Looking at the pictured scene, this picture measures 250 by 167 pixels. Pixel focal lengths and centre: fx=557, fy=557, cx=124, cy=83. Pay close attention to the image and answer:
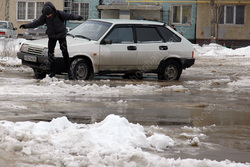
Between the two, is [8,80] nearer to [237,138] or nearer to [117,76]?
[117,76]

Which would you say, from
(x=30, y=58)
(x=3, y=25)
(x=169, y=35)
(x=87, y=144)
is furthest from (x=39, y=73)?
(x=3, y=25)

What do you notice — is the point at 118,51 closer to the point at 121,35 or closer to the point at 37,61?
the point at 121,35

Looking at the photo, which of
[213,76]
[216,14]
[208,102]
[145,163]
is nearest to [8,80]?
[208,102]

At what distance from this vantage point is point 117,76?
1526 centimetres

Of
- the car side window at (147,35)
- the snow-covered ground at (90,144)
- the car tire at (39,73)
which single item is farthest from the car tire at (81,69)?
the snow-covered ground at (90,144)

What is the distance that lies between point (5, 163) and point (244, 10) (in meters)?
40.1

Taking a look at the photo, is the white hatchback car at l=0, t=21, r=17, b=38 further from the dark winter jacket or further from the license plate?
the dark winter jacket

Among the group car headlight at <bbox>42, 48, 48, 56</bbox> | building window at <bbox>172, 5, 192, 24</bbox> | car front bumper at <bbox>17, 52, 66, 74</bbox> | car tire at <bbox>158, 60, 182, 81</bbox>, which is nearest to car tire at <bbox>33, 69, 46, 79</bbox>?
car front bumper at <bbox>17, 52, 66, 74</bbox>

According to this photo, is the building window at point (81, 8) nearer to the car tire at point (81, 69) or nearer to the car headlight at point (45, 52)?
the car tire at point (81, 69)

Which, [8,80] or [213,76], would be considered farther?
[213,76]

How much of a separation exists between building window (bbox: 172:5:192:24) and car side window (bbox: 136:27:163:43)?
30.0m

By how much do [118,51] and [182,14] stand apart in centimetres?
3119

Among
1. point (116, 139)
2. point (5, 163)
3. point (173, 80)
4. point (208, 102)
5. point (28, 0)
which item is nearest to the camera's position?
point (5, 163)

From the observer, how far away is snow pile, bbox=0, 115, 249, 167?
508 cm
